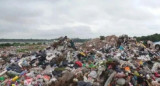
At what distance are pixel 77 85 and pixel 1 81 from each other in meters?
3.36

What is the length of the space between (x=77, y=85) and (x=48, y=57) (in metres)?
3.93

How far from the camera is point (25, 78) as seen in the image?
33.5ft

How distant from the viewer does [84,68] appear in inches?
400

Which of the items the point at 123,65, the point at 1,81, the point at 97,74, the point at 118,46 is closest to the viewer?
the point at 97,74

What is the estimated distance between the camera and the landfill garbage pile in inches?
352

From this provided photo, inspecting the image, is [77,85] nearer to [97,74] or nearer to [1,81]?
[97,74]

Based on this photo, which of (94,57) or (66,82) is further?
(94,57)

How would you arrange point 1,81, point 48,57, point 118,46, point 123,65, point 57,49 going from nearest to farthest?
point 123,65
point 1,81
point 48,57
point 57,49
point 118,46

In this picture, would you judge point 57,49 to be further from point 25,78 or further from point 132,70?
point 132,70

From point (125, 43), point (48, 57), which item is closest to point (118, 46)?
point (125, 43)

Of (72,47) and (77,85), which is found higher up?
(72,47)

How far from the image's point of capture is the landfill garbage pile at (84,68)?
352 inches

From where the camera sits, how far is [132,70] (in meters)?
9.91

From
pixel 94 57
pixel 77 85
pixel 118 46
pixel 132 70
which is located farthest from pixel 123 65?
pixel 118 46
